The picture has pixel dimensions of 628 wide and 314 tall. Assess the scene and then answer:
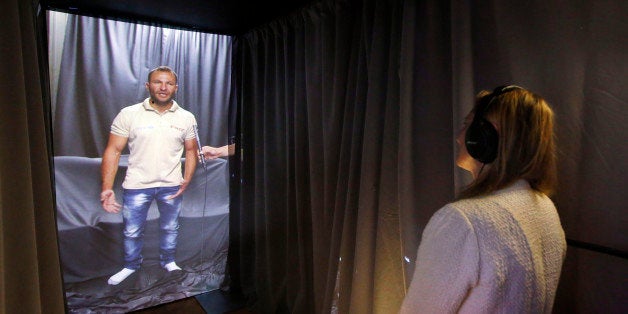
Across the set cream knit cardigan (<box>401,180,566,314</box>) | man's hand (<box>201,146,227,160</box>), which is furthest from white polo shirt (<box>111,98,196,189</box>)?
cream knit cardigan (<box>401,180,566,314</box>)

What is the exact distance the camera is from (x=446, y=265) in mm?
711

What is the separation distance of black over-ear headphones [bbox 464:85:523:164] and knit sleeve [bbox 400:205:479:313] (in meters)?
0.19

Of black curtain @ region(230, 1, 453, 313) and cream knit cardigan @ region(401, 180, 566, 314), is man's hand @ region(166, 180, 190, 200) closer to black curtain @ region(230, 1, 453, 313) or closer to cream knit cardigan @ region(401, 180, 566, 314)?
black curtain @ region(230, 1, 453, 313)

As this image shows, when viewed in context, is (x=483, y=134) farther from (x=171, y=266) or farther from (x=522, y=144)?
(x=171, y=266)

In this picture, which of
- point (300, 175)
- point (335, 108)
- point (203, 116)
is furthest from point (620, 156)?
point (203, 116)

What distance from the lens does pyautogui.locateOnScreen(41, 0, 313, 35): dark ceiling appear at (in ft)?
6.45

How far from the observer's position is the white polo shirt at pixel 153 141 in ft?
7.63

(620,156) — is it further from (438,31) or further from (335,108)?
(335,108)

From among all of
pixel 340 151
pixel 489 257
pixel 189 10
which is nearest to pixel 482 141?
pixel 489 257

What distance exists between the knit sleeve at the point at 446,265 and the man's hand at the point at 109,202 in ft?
7.20

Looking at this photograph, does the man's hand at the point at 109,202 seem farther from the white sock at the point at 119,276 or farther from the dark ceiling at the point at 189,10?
the dark ceiling at the point at 189,10

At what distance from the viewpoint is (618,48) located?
0.91 meters

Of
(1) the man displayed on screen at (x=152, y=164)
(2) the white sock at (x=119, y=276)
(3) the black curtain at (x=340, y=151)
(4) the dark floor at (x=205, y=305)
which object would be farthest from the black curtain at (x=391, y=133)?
(2) the white sock at (x=119, y=276)

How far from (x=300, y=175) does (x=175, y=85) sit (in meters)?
1.21
